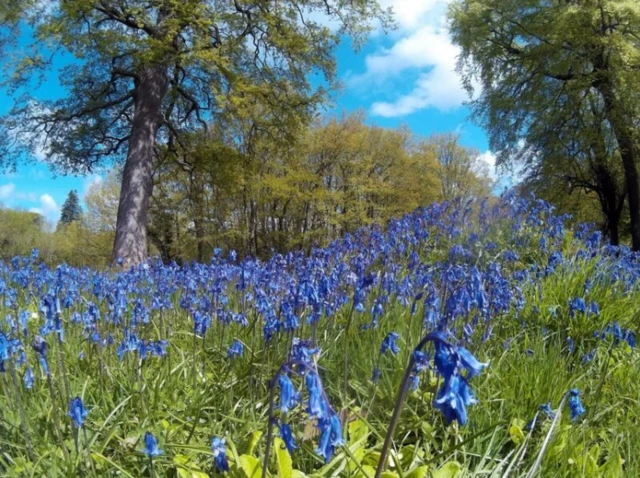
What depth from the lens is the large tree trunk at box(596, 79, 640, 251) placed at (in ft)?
59.9

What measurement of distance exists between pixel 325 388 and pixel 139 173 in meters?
A: 13.4

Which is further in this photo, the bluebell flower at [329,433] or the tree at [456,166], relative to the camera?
the tree at [456,166]

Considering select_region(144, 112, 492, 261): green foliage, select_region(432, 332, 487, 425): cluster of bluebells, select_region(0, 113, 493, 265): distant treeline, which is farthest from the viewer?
select_region(144, 112, 492, 261): green foliage

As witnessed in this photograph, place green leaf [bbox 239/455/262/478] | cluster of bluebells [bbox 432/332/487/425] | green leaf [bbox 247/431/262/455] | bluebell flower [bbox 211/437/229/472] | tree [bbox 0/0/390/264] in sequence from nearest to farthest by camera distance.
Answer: cluster of bluebells [bbox 432/332/487/425]
bluebell flower [bbox 211/437/229/472]
green leaf [bbox 239/455/262/478]
green leaf [bbox 247/431/262/455]
tree [bbox 0/0/390/264]

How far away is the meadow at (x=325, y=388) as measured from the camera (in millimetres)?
2033

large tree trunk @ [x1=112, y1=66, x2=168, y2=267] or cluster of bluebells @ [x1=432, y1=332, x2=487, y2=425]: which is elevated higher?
large tree trunk @ [x1=112, y1=66, x2=168, y2=267]

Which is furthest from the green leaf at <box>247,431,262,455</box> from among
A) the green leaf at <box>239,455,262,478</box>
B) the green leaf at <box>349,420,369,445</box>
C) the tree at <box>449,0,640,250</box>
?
the tree at <box>449,0,640,250</box>

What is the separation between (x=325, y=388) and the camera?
3131 mm

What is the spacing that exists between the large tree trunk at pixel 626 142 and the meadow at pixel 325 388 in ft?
52.2

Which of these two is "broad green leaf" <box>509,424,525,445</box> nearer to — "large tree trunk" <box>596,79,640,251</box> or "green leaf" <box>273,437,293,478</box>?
"green leaf" <box>273,437,293,478</box>

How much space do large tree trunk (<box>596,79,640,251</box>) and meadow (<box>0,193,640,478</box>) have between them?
52.2 ft

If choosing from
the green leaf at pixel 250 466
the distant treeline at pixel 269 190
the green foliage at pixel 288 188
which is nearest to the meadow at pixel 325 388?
the green leaf at pixel 250 466

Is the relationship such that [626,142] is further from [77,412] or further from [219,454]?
[77,412]

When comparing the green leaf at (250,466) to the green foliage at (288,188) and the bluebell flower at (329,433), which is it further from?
the green foliage at (288,188)
